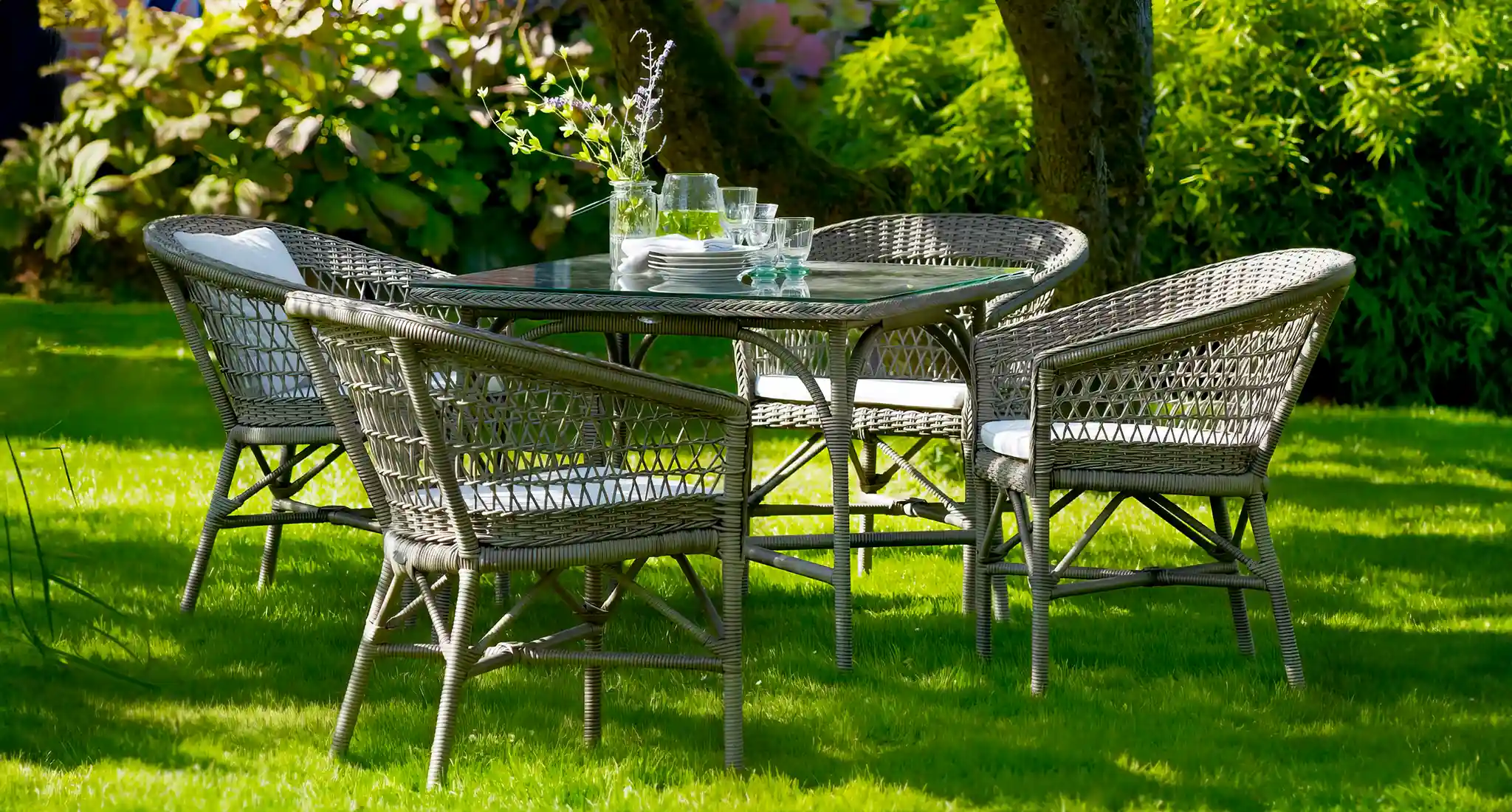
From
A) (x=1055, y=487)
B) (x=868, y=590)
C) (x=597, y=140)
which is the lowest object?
(x=868, y=590)

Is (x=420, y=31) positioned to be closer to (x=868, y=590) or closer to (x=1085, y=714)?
(x=868, y=590)

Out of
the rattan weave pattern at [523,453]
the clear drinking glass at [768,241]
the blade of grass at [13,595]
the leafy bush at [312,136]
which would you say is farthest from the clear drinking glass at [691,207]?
the leafy bush at [312,136]

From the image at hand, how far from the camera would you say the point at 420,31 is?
8336 millimetres

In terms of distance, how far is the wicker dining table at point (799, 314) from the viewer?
334 cm

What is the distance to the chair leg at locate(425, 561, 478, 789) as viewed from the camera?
9.04 ft

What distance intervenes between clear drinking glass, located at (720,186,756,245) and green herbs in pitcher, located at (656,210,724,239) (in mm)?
30

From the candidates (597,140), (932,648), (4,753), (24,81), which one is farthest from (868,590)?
(24,81)

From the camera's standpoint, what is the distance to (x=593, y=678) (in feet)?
9.95

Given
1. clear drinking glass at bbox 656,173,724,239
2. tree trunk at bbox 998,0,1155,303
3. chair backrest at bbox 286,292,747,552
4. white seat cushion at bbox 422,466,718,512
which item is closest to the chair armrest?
chair backrest at bbox 286,292,747,552

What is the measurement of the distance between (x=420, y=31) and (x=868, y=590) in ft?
16.4

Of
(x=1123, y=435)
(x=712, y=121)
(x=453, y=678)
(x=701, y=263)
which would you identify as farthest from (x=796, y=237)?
(x=712, y=121)

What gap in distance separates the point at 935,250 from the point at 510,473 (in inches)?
88.1

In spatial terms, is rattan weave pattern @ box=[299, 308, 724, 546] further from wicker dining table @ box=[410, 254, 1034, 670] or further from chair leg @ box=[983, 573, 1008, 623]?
chair leg @ box=[983, 573, 1008, 623]

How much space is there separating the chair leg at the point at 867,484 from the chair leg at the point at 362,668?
168cm
